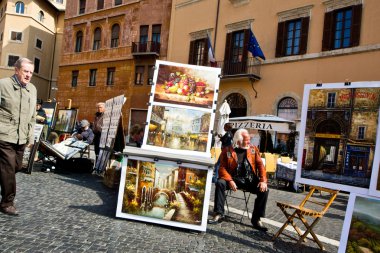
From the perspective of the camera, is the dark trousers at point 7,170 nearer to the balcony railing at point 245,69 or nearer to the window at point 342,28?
the window at point 342,28

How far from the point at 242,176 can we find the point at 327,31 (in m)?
12.4

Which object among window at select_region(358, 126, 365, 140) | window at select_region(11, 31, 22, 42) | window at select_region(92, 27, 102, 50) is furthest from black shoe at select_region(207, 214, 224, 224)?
window at select_region(11, 31, 22, 42)

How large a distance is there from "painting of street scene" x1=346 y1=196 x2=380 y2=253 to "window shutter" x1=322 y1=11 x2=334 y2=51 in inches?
540

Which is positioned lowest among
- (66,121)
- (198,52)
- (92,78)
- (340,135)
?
(66,121)

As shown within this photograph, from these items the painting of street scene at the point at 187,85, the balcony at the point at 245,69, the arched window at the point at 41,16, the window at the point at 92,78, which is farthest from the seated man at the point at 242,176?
the arched window at the point at 41,16

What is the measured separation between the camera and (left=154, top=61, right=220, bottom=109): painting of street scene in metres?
5.52

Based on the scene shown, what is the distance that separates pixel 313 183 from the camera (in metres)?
4.05

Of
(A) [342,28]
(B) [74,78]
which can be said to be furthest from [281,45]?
(B) [74,78]

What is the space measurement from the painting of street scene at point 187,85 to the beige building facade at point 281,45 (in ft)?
28.1

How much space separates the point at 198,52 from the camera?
71.7 feet

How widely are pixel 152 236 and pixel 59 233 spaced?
38.2 inches

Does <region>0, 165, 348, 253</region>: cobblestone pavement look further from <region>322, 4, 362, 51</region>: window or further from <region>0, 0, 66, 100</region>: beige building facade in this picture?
<region>0, 0, 66, 100</region>: beige building facade

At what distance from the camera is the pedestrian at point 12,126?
438 centimetres

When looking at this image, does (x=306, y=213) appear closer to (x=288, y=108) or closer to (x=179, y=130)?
(x=179, y=130)
